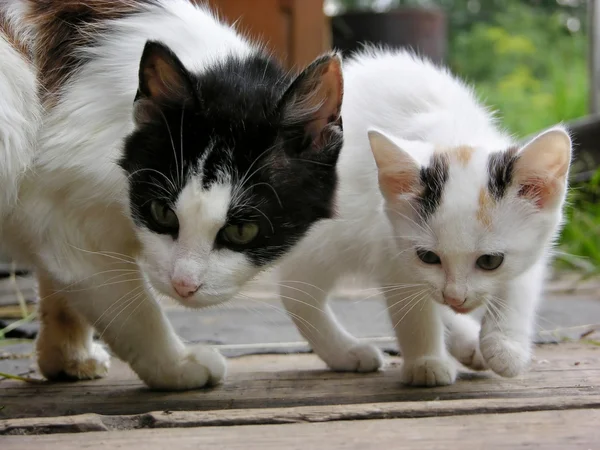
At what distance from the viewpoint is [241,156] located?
1937 mm

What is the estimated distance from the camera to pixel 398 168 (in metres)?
2.13

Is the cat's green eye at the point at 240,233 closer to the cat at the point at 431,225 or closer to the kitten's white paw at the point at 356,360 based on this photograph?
the cat at the point at 431,225

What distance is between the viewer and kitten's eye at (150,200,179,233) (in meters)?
1.91

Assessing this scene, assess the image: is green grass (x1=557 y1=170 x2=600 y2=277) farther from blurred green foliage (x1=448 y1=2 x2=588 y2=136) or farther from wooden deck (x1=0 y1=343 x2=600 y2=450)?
blurred green foliage (x1=448 y1=2 x2=588 y2=136)

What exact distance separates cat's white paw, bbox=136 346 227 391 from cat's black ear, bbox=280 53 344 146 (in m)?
0.73

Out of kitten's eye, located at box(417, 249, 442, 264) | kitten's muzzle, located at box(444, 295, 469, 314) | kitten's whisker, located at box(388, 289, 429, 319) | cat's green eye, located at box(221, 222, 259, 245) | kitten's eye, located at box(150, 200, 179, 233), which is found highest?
kitten's eye, located at box(150, 200, 179, 233)

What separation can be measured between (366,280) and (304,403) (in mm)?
616

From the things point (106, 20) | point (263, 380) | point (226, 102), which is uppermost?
point (106, 20)

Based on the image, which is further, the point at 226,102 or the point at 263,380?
the point at 263,380

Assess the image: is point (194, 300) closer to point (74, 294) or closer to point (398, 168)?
point (74, 294)

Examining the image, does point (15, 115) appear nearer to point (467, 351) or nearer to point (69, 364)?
point (69, 364)

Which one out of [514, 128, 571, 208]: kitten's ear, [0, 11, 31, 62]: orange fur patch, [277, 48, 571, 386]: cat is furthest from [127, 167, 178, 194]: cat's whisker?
[514, 128, 571, 208]: kitten's ear

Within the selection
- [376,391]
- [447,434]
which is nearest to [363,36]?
[376,391]

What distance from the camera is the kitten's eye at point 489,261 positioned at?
6.76 ft
